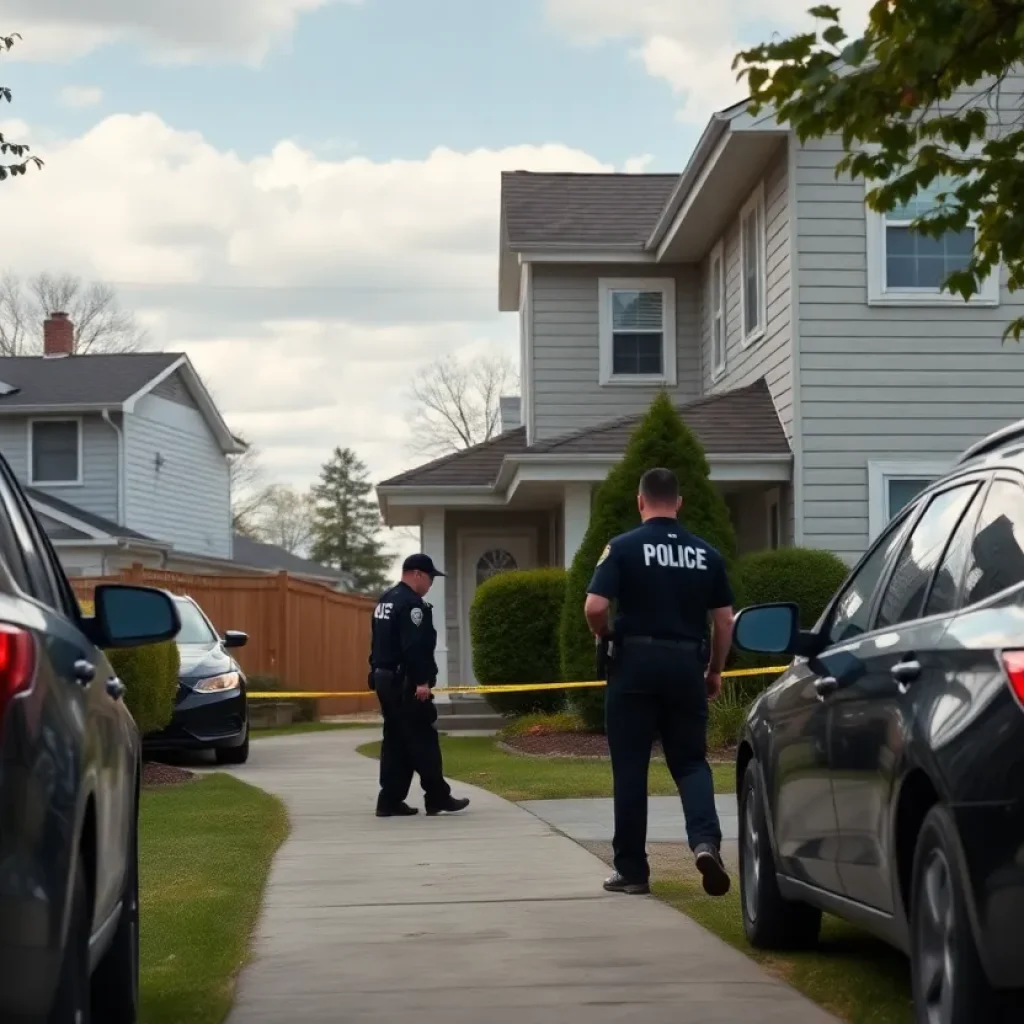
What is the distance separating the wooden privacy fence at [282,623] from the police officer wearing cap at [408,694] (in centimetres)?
1371

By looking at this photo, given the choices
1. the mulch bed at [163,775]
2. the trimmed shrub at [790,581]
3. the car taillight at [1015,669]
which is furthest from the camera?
the trimmed shrub at [790,581]

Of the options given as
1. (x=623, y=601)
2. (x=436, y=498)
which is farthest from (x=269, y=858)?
(x=436, y=498)

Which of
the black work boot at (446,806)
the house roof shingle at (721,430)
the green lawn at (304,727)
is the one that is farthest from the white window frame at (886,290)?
the green lawn at (304,727)

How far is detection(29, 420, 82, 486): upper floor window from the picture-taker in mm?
40188

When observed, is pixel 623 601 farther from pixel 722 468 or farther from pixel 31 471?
pixel 31 471

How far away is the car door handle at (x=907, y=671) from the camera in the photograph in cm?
525

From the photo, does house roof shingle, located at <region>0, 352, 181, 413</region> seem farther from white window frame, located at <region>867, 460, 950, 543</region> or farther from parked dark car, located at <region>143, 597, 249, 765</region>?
white window frame, located at <region>867, 460, 950, 543</region>

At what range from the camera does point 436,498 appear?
2647 centimetres

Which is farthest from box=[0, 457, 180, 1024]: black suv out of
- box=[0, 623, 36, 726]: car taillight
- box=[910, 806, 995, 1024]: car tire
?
box=[910, 806, 995, 1024]: car tire

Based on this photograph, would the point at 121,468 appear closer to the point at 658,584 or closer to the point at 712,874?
the point at 658,584

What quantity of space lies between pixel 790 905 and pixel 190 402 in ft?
128

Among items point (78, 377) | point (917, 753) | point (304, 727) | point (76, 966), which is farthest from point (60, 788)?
point (78, 377)

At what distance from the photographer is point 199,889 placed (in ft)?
32.0

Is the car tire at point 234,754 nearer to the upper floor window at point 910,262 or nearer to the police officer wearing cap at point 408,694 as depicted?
the police officer wearing cap at point 408,694
